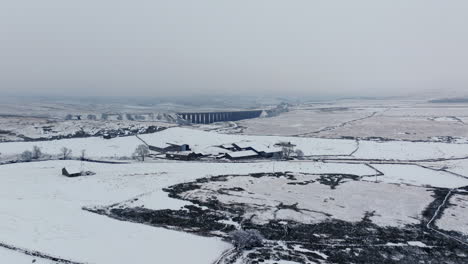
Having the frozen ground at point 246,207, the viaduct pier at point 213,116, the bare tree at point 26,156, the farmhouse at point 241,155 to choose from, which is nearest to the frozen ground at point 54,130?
the frozen ground at point 246,207

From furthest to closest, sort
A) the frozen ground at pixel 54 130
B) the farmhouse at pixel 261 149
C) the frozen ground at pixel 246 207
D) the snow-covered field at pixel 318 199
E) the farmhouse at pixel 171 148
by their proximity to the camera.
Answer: the frozen ground at pixel 54 130, the farmhouse at pixel 171 148, the farmhouse at pixel 261 149, the snow-covered field at pixel 318 199, the frozen ground at pixel 246 207

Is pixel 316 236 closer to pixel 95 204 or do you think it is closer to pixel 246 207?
pixel 246 207

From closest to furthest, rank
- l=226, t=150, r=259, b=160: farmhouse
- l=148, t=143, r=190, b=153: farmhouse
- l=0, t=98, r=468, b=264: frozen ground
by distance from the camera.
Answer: l=0, t=98, r=468, b=264: frozen ground, l=226, t=150, r=259, b=160: farmhouse, l=148, t=143, r=190, b=153: farmhouse

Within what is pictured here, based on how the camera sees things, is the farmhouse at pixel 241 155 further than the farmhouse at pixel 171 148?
→ No

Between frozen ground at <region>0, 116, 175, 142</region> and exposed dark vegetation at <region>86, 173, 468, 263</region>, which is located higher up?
frozen ground at <region>0, 116, 175, 142</region>

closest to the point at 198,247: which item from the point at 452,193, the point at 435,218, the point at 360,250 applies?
the point at 360,250

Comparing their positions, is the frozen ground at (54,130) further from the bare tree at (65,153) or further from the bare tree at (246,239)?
the bare tree at (246,239)

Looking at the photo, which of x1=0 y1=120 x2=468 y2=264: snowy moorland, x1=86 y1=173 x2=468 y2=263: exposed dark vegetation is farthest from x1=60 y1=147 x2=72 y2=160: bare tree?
x1=86 y1=173 x2=468 y2=263: exposed dark vegetation

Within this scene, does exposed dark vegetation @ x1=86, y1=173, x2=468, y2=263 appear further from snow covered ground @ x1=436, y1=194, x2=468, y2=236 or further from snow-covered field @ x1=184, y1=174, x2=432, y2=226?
snow covered ground @ x1=436, y1=194, x2=468, y2=236

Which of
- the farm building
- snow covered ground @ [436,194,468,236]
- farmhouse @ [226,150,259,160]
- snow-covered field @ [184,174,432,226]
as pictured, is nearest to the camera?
snow covered ground @ [436,194,468,236]

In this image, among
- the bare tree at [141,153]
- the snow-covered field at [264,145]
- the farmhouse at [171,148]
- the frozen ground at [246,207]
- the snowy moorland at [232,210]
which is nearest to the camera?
the snowy moorland at [232,210]
